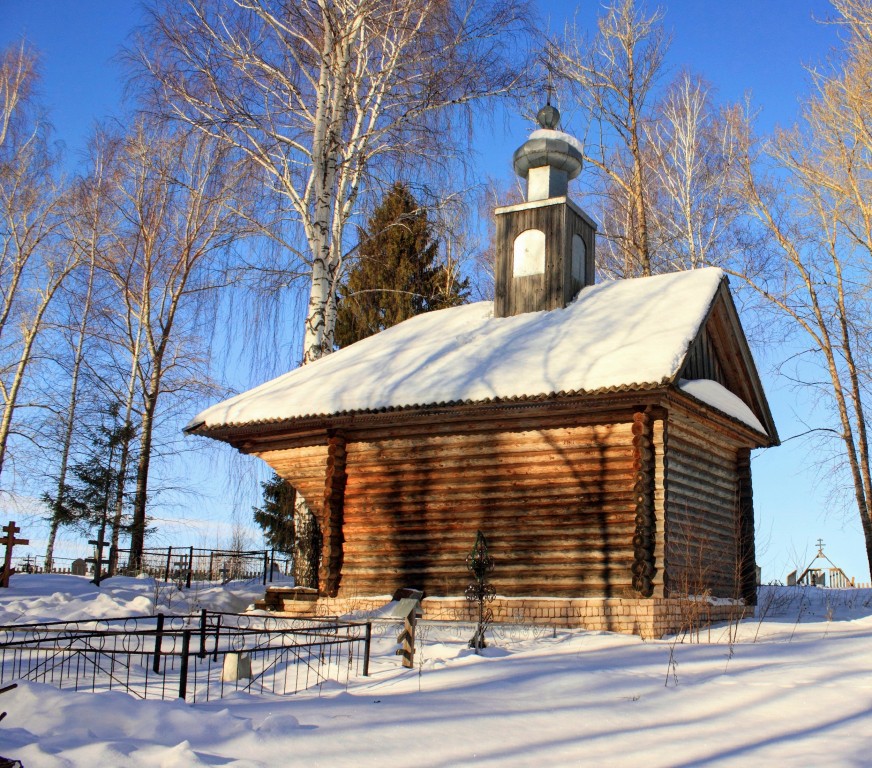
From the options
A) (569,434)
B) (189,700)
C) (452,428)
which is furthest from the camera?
(452,428)

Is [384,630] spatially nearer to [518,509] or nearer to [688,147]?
[518,509]

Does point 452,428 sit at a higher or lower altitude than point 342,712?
higher

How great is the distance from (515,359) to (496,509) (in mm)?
2207

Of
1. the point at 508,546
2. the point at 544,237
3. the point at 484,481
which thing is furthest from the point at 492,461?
the point at 544,237

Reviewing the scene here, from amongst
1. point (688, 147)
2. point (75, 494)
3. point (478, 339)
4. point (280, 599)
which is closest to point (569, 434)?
point (478, 339)

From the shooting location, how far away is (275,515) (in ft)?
84.1

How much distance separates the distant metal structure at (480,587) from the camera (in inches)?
381

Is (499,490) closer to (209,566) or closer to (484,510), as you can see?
(484,510)

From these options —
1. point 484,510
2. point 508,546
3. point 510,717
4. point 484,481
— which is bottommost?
point 510,717

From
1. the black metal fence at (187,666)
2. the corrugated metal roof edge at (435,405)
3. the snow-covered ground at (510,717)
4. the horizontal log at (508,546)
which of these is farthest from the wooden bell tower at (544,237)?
the snow-covered ground at (510,717)

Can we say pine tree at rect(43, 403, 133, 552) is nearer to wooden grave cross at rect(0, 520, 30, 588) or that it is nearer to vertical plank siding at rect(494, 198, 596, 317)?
wooden grave cross at rect(0, 520, 30, 588)

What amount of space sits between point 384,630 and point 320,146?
888 cm

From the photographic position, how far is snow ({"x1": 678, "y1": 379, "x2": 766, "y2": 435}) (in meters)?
12.2

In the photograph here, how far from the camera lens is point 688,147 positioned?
23719 mm
